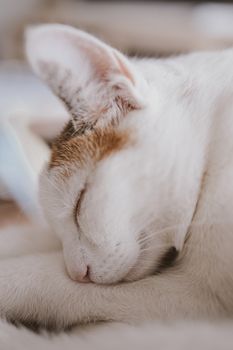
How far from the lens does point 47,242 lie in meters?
0.92

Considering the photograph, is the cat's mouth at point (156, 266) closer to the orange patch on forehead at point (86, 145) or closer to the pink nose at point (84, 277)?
the pink nose at point (84, 277)

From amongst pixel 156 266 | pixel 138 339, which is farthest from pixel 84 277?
pixel 138 339

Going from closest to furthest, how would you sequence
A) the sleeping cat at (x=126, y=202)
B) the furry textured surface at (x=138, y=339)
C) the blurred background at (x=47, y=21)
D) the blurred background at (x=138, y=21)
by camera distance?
1. the furry textured surface at (x=138, y=339)
2. the sleeping cat at (x=126, y=202)
3. the blurred background at (x=47, y=21)
4. the blurred background at (x=138, y=21)

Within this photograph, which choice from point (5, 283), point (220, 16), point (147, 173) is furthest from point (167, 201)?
point (220, 16)

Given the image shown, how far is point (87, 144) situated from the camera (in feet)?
2.60

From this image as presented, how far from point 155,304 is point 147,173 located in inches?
7.2

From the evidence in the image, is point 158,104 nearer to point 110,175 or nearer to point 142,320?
point 110,175

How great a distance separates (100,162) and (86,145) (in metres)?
0.05

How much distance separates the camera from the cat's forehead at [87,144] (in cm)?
77

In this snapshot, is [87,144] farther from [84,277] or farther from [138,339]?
[138,339]

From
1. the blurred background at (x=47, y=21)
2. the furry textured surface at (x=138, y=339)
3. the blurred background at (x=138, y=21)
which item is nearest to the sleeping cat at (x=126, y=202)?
the furry textured surface at (x=138, y=339)

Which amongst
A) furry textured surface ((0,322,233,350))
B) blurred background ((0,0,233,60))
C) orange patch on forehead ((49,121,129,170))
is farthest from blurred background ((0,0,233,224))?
furry textured surface ((0,322,233,350))

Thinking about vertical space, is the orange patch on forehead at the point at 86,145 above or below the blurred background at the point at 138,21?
above

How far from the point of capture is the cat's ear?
727 millimetres
